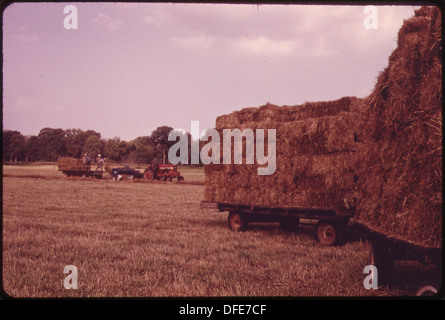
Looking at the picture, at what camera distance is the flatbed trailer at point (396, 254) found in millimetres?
3406

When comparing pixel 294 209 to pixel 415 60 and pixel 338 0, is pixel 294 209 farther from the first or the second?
pixel 338 0

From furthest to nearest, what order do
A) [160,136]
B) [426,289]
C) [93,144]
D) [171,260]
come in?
[93,144], [160,136], [171,260], [426,289]

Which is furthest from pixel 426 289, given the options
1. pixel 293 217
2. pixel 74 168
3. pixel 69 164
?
pixel 69 164

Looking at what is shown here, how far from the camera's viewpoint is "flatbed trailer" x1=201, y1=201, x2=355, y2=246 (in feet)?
24.7

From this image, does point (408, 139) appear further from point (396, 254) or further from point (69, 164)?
point (69, 164)

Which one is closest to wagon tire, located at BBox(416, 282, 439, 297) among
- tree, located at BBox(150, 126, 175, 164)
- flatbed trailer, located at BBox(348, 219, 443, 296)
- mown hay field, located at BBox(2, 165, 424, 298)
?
flatbed trailer, located at BBox(348, 219, 443, 296)

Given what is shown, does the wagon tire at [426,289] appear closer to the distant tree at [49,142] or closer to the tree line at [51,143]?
the tree line at [51,143]

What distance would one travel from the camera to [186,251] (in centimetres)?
633

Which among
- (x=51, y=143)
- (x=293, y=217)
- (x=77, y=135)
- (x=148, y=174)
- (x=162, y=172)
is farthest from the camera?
(x=148, y=174)

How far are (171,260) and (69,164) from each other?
28210 millimetres

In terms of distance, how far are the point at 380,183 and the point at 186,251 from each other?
320cm

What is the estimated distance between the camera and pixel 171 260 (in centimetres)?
573

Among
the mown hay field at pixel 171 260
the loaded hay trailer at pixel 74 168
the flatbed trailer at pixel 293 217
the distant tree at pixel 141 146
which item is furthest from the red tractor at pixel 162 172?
the flatbed trailer at pixel 293 217
